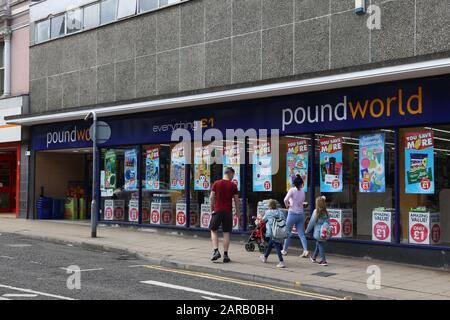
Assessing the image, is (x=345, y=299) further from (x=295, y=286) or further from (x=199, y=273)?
(x=199, y=273)

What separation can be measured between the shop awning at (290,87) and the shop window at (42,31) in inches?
156

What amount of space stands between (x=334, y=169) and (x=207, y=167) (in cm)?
407

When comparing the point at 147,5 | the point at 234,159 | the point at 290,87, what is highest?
the point at 147,5

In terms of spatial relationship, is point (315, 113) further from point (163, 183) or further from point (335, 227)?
point (163, 183)

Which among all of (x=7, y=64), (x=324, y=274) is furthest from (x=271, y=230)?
(x=7, y=64)

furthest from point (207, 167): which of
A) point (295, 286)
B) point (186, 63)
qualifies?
point (295, 286)

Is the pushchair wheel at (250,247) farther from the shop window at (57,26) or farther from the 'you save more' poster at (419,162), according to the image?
the shop window at (57,26)

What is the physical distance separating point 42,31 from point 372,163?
1444cm

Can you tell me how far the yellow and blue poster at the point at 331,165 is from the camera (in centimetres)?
1310

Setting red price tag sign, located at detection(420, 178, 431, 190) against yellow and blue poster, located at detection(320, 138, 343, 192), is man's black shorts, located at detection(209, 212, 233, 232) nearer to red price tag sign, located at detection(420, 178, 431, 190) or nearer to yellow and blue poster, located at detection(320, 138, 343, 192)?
yellow and blue poster, located at detection(320, 138, 343, 192)

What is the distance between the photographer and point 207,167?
629 inches

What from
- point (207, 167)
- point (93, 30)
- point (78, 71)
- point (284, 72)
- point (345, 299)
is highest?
point (93, 30)

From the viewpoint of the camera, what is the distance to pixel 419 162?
11758 mm

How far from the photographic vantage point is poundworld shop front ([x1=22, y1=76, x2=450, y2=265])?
A: 11.6 meters
